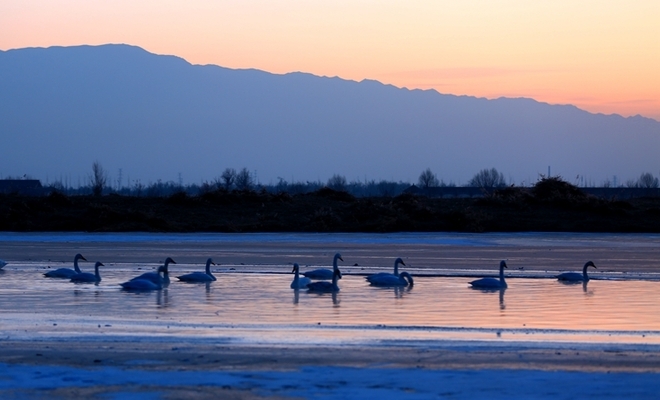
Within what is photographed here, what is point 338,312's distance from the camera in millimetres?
13828

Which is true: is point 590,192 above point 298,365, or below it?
above

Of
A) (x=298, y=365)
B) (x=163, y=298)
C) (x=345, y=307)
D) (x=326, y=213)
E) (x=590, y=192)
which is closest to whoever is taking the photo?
(x=298, y=365)

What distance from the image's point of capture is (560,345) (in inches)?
419

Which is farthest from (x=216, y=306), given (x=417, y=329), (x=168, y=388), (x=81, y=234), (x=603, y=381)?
(x=81, y=234)

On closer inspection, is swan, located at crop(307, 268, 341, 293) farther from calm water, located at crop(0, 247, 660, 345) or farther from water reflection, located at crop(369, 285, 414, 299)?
water reflection, located at crop(369, 285, 414, 299)

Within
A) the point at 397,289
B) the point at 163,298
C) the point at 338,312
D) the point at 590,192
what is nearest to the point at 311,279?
the point at 397,289

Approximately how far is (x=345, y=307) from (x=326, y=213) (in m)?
27.1

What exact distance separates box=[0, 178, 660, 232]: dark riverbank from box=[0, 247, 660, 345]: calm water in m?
21.0

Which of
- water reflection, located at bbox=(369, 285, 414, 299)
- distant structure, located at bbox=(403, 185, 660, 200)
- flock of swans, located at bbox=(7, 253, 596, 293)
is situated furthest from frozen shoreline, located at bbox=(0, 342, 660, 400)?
distant structure, located at bbox=(403, 185, 660, 200)

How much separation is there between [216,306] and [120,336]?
336 cm

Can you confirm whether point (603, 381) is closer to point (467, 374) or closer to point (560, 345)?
point (467, 374)

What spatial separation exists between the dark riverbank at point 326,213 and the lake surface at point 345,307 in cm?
1425

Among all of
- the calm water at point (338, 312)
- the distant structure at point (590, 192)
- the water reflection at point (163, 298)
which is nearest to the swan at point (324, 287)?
the calm water at point (338, 312)

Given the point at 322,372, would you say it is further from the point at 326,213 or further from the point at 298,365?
the point at 326,213
